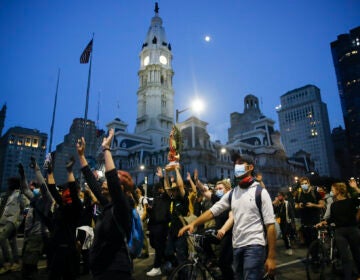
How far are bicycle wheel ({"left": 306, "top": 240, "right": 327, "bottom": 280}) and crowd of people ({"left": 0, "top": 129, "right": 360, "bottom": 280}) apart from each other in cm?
48

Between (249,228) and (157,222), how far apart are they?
3848 millimetres

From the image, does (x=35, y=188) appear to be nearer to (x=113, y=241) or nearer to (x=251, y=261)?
(x=113, y=241)

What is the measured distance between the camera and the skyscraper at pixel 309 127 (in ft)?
426

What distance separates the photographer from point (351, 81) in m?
111

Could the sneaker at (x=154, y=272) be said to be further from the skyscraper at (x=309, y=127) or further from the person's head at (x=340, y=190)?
the skyscraper at (x=309, y=127)

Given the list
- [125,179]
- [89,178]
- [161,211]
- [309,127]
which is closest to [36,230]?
[161,211]

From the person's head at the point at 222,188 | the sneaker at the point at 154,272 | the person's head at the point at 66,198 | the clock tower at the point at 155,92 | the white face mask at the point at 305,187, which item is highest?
the clock tower at the point at 155,92

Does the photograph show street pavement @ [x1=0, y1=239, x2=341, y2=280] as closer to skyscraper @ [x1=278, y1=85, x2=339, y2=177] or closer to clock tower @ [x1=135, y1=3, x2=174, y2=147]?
clock tower @ [x1=135, y1=3, x2=174, y2=147]

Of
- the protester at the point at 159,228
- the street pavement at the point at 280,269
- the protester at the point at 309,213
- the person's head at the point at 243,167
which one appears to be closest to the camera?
the person's head at the point at 243,167

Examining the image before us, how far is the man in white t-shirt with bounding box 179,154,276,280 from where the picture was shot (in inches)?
146

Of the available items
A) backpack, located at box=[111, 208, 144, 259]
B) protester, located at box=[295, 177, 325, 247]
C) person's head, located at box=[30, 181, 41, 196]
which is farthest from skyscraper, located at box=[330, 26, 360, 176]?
backpack, located at box=[111, 208, 144, 259]

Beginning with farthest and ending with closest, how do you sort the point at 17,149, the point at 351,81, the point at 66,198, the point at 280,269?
1. the point at 17,149
2. the point at 351,81
3. the point at 280,269
4. the point at 66,198

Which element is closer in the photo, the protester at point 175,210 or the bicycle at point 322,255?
the bicycle at point 322,255

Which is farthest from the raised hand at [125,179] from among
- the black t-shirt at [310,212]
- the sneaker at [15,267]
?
the black t-shirt at [310,212]
